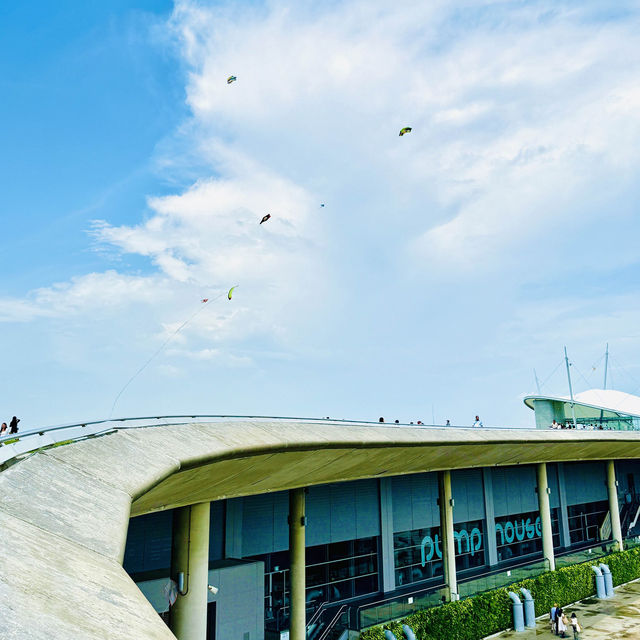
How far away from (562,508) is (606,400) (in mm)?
30853

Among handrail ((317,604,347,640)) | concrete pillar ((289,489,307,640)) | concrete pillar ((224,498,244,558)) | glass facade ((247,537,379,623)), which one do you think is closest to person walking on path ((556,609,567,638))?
glass facade ((247,537,379,623))

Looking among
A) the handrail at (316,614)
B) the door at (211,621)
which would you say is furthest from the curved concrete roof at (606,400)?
the door at (211,621)

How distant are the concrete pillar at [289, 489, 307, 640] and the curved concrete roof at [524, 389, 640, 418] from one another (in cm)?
5133

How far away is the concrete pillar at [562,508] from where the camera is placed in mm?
46250

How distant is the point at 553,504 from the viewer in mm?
46125

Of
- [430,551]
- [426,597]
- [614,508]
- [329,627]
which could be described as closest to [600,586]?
[614,508]

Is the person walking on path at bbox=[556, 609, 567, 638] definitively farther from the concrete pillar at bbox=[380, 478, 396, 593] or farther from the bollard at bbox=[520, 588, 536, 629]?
the concrete pillar at bbox=[380, 478, 396, 593]

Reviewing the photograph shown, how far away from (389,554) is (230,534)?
11952 millimetres

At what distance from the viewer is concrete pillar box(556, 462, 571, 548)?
46250 mm

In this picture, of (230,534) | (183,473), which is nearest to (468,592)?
(230,534)

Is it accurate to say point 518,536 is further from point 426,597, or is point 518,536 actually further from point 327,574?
point 426,597

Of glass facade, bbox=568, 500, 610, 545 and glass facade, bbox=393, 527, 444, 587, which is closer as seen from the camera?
glass facade, bbox=393, 527, 444, 587

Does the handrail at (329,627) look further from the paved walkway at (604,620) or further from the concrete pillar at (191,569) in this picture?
the paved walkway at (604,620)

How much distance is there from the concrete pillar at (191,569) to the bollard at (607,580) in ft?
97.5
